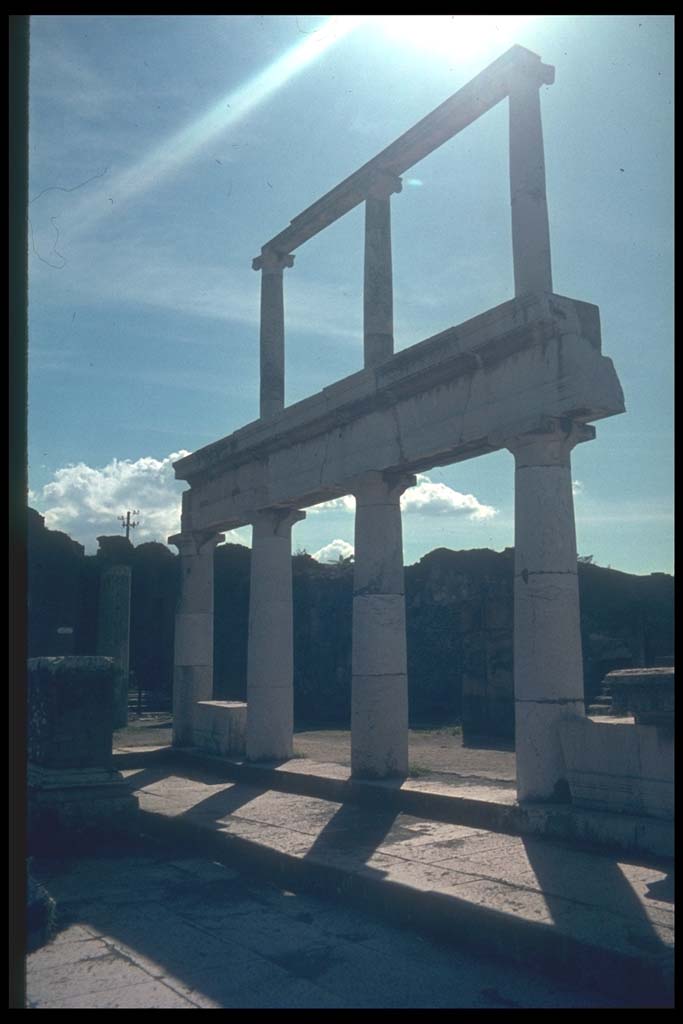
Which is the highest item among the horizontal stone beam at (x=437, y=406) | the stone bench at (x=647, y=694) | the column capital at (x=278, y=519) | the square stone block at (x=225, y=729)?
the horizontal stone beam at (x=437, y=406)

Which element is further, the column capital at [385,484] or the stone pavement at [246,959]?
the column capital at [385,484]

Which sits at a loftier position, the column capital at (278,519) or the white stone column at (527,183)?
the white stone column at (527,183)

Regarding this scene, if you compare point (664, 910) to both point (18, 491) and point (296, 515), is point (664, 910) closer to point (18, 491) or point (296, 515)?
point (18, 491)

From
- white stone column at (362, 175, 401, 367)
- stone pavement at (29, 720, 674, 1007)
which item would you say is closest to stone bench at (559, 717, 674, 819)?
stone pavement at (29, 720, 674, 1007)

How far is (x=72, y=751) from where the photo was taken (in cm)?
770

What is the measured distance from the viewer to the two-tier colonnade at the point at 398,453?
21.8 ft

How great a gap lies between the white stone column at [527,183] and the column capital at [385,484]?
7.29 ft

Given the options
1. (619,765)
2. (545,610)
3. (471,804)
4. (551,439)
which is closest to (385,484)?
(551,439)

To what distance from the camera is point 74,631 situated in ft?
79.2

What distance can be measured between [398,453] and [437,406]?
67 cm

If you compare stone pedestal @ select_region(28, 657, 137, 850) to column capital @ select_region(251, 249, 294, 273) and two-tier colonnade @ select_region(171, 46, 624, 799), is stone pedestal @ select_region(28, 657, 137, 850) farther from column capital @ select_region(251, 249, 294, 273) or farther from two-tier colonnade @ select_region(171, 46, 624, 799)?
column capital @ select_region(251, 249, 294, 273)

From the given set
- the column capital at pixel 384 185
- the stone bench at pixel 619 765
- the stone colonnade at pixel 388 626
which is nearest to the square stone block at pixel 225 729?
the stone colonnade at pixel 388 626

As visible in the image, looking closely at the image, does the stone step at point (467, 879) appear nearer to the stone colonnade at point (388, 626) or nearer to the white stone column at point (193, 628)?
the stone colonnade at point (388, 626)

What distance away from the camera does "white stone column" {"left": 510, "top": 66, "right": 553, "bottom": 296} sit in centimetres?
704
